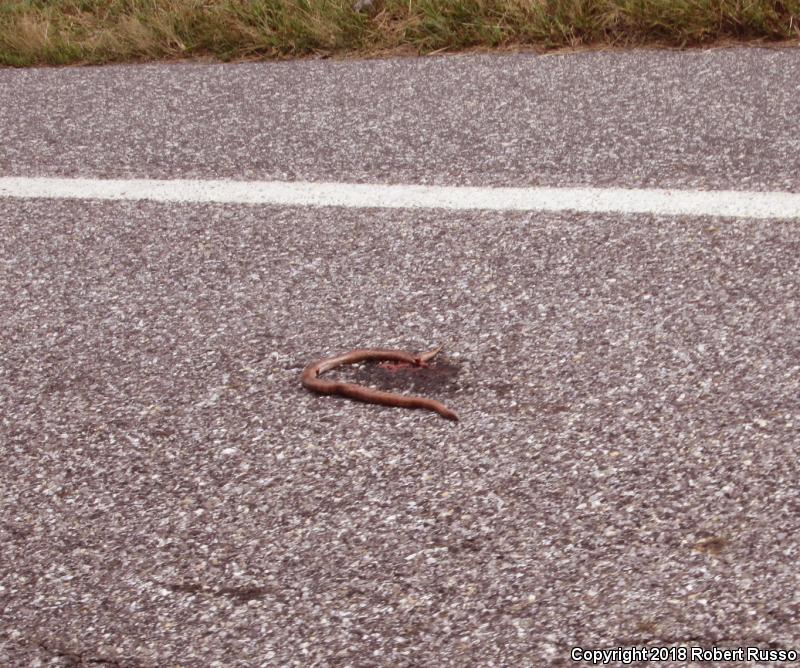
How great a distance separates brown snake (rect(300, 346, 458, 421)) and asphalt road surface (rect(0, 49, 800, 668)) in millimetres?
36

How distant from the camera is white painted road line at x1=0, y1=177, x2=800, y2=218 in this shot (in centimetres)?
387

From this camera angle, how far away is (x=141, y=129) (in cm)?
527

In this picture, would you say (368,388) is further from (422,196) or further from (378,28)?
(378,28)

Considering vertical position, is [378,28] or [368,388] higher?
[378,28]

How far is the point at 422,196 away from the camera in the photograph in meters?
4.21

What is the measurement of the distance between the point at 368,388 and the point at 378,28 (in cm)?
374

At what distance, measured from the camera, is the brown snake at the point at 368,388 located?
2.89 metres

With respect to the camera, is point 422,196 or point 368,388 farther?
point 422,196

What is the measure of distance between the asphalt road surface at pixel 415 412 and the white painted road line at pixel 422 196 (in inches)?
2.7

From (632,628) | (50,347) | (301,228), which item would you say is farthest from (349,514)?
(301,228)
